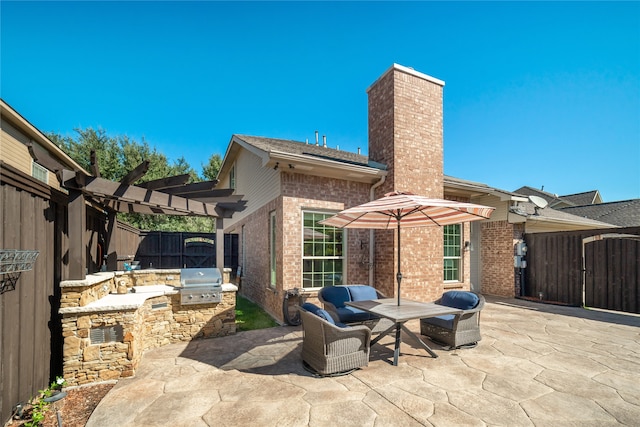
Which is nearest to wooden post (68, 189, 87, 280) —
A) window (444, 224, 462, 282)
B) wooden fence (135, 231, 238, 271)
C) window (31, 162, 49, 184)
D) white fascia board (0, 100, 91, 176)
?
white fascia board (0, 100, 91, 176)

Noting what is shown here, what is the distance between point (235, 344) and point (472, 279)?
9545 mm

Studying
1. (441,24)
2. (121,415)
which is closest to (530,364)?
(121,415)

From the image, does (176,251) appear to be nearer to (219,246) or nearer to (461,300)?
Answer: (219,246)

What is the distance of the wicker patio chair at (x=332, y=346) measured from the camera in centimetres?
386

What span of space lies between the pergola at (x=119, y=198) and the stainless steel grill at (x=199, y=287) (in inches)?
35.1

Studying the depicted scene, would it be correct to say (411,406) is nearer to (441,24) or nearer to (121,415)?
(121,415)

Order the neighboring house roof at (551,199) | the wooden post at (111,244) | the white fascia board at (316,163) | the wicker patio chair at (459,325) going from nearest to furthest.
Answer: the wicker patio chair at (459,325) < the white fascia board at (316,163) < the wooden post at (111,244) < the neighboring house roof at (551,199)

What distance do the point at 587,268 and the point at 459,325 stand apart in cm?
688

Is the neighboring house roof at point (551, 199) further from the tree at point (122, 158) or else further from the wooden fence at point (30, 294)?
the wooden fence at point (30, 294)

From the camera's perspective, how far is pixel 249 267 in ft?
33.7

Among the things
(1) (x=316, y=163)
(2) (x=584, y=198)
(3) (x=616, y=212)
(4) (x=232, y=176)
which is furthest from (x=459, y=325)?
(2) (x=584, y=198)

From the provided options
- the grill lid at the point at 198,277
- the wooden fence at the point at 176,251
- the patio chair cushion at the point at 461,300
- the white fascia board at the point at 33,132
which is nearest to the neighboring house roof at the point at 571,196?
the patio chair cushion at the point at 461,300

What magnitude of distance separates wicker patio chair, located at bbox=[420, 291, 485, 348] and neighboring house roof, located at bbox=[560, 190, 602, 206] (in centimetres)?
2440

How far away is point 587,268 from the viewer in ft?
28.6
